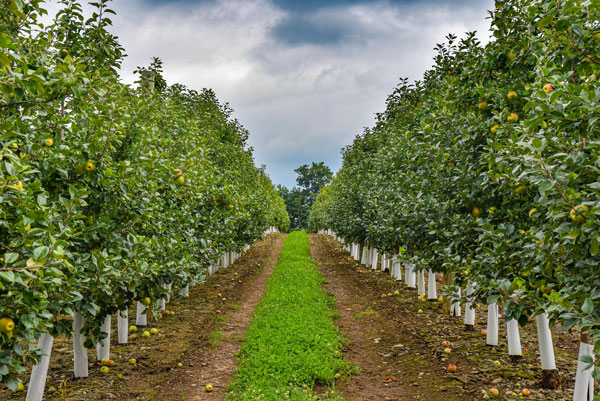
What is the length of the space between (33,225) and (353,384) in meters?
5.28

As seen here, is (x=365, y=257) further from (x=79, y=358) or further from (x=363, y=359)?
(x=79, y=358)

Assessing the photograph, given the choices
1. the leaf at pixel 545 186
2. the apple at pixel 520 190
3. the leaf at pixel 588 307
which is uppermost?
the apple at pixel 520 190

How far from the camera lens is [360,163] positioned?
19172 millimetres

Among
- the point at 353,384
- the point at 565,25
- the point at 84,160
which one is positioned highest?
the point at 565,25

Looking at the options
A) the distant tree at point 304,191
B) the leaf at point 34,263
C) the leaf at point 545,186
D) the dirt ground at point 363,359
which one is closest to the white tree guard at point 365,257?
the dirt ground at point 363,359

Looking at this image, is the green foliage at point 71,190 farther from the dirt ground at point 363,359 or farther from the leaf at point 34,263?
the dirt ground at point 363,359

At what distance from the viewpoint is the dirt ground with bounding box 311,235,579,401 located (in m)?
5.87

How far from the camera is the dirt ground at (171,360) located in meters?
→ 5.86

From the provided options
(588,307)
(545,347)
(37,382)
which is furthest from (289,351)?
(588,307)

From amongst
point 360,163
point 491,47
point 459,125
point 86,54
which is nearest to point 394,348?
point 459,125

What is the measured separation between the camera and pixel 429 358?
7336 millimetres

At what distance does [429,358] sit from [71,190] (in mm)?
6557

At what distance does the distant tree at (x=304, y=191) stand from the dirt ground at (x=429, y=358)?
94.6m

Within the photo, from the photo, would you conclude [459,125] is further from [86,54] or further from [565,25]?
[86,54]
